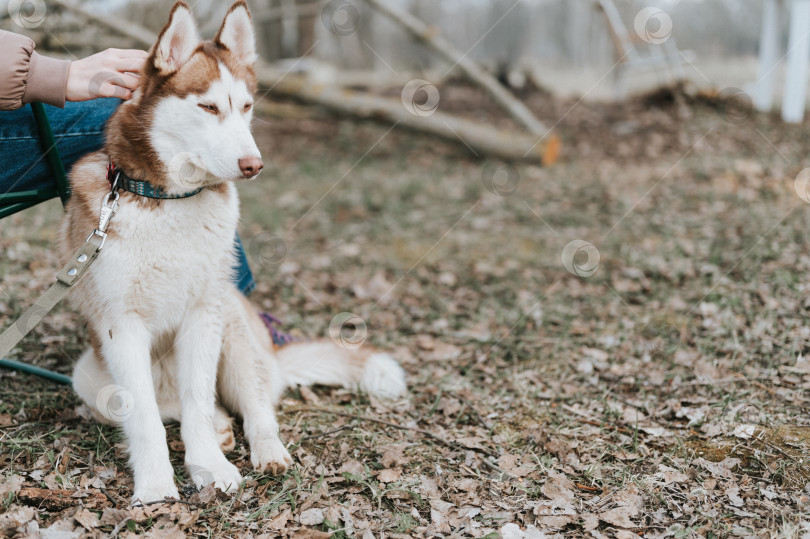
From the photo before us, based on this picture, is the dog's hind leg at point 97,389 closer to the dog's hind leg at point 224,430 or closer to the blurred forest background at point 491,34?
the dog's hind leg at point 224,430

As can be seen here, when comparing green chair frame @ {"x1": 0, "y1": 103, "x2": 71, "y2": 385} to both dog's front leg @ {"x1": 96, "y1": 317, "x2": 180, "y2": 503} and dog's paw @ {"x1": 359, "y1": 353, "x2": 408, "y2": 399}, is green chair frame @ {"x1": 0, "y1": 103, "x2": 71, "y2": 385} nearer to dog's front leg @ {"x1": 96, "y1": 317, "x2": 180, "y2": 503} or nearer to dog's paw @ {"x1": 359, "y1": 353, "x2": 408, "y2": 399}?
dog's front leg @ {"x1": 96, "y1": 317, "x2": 180, "y2": 503}

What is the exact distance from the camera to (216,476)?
263 cm

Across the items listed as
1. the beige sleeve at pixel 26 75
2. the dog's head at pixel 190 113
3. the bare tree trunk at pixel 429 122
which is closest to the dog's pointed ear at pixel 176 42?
the dog's head at pixel 190 113

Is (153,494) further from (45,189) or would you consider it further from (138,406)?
(45,189)

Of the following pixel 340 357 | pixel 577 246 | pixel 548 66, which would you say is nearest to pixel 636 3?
pixel 548 66

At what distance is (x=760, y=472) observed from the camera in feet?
8.66

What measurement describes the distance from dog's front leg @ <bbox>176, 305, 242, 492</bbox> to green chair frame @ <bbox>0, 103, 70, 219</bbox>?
0.90m

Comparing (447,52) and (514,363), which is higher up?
(447,52)

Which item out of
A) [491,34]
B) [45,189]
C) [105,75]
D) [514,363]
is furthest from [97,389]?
A: [491,34]

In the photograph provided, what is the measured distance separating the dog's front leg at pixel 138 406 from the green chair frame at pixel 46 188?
2.53ft

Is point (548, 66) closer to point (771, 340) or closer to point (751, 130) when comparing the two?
point (751, 130)

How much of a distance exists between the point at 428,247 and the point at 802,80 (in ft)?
22.9

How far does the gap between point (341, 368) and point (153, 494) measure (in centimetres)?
134

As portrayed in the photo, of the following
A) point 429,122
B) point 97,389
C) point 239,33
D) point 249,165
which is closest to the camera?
point 249,165
